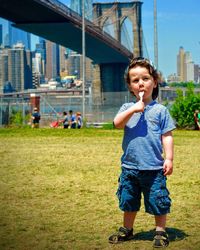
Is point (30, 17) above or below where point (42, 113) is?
above

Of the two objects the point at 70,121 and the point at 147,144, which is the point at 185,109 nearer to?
the point at 70,121

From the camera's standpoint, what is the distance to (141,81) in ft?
11.8

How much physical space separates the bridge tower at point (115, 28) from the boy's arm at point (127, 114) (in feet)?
128

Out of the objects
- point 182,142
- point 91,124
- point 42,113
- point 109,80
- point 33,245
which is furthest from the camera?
point 109,80

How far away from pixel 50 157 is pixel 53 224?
502 centimetres

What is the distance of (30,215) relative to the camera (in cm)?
455

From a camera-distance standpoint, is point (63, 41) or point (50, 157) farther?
point (63, 41)

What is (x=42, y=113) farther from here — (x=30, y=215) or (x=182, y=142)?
(x=30, y=215)

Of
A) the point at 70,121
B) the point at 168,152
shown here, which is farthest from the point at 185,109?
the point at 168,152

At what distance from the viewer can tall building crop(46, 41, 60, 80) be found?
6100cm

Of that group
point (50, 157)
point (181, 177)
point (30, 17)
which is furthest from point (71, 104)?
point (181, 177)

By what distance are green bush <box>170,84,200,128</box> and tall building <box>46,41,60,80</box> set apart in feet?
128

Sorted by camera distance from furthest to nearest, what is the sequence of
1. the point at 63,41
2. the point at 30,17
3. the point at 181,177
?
the point at 63,41, the point at 30,17, the point at 181,177

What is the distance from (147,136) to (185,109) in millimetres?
17155
